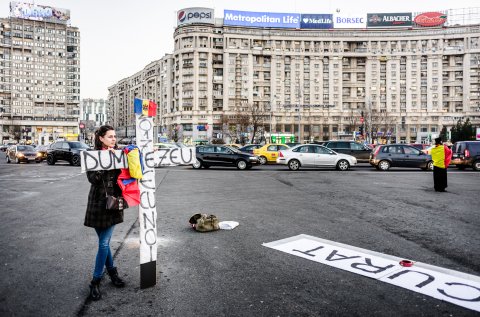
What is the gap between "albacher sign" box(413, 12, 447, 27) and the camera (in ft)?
318

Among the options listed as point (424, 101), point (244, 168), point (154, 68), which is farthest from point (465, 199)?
point (154, 68)

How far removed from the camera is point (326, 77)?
97.9 m

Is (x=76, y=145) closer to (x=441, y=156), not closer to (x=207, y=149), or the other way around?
(x=207, y=149)

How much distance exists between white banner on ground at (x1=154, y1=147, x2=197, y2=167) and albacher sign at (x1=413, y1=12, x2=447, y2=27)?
11034cm

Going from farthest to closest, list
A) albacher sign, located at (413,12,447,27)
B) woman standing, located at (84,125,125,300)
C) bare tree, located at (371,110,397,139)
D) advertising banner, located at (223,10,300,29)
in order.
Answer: albacher sign, located at (413,12,447,27) → advertising banner, located at (223,10,300,29) → bare tree, located at (371,110,397,139) → woman standing, located at (84,125,125,300)

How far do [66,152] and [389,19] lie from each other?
317ft

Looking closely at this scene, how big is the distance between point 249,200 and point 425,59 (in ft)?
336

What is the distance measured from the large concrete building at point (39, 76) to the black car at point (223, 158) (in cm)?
10492

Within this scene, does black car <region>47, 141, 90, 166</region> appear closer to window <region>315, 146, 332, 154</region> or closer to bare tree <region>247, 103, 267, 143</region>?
window <region>315, 146, 332, 154</region>

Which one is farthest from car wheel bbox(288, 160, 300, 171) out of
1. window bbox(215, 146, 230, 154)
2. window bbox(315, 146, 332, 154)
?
window bbox(215, 146, 230, 154)

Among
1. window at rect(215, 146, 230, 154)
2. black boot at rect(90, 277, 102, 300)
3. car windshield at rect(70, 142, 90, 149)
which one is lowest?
black boot at rect(90, 277, 102, 300)

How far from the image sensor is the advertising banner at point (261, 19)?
311 ft

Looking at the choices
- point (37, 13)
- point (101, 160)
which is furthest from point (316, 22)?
point (101, 160)

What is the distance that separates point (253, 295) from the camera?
12.7 ft
